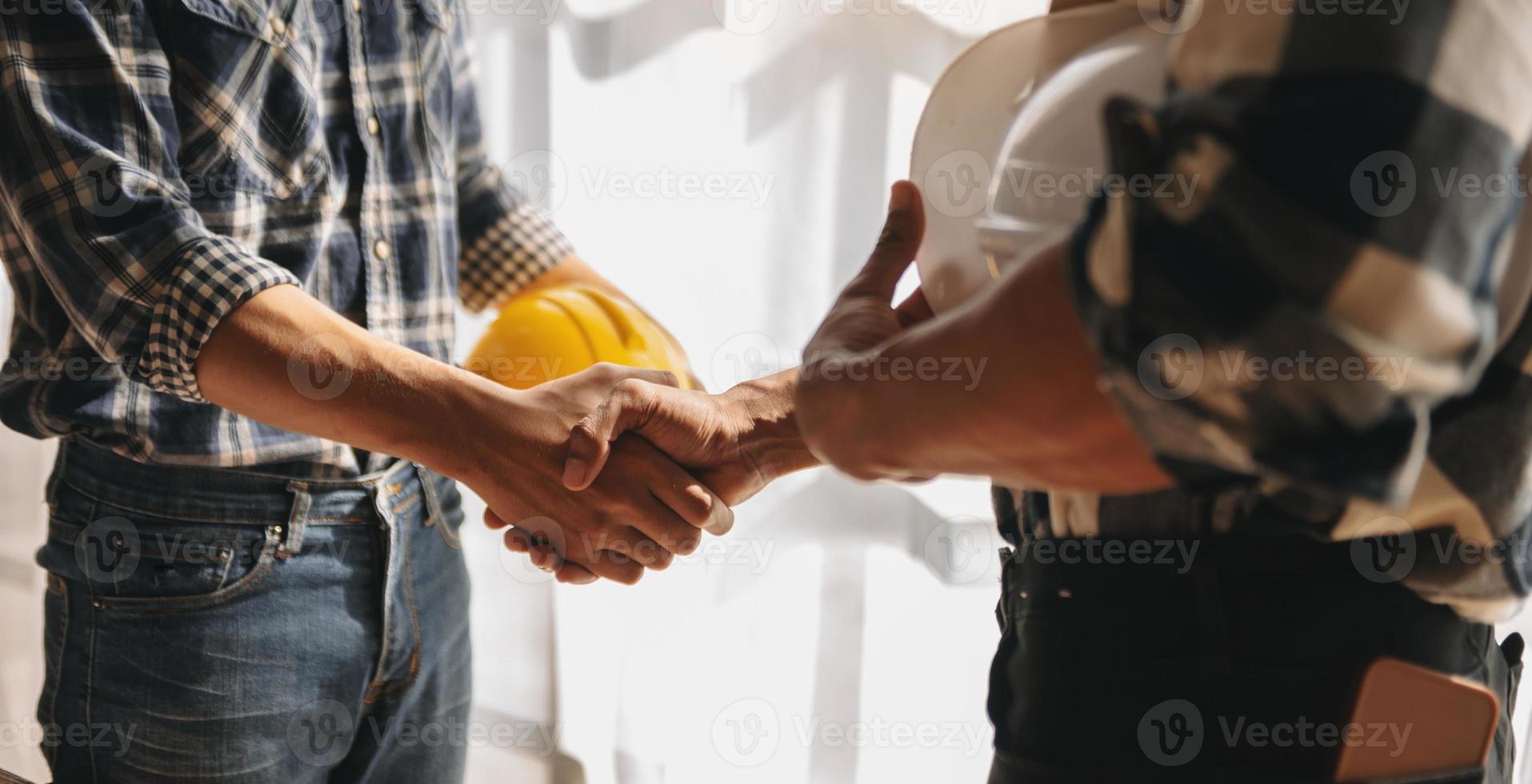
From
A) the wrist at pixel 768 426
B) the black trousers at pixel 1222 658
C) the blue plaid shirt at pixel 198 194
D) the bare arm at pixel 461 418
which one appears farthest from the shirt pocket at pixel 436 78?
the black trousers at pixel 1222 658

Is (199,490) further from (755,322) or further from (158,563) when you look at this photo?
(755,322)

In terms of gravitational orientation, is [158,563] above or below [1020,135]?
below

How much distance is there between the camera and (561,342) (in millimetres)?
1180

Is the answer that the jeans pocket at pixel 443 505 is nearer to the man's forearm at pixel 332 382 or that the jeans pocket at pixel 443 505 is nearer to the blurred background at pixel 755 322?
the man's forearm at pixel 332 382

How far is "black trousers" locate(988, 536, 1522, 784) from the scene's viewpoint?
21.2 inches

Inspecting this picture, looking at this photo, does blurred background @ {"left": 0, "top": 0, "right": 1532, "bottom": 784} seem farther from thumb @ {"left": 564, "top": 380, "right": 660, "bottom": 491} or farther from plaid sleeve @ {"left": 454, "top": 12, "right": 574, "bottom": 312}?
thumb @ {"left": 564, "top": 380, "right": 660, "bottom": 491}

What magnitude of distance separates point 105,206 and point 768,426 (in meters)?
0.64

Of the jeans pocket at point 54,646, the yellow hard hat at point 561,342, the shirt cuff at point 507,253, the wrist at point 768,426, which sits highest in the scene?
the shirt cuff at point 507,253

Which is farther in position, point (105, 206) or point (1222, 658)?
point (105, 206)

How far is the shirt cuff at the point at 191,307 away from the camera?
35.4 inches

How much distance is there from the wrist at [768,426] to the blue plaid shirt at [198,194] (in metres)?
0.35

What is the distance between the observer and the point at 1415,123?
0.39 meters

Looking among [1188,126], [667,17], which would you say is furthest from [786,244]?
[1188,126]

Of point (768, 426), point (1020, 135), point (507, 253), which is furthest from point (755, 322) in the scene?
point (1020, 135)
